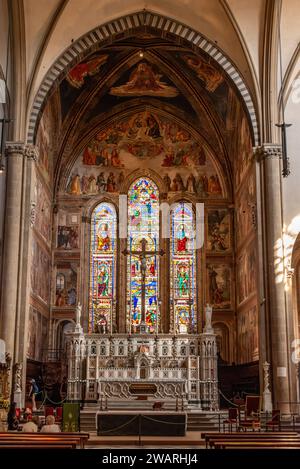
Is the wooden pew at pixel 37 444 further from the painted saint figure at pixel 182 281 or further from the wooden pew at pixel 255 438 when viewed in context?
the painted saint figure at pixel 182 281

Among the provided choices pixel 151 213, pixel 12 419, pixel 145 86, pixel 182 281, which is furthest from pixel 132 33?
pixel 12 419

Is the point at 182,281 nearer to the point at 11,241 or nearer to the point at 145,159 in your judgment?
the point at 145,159

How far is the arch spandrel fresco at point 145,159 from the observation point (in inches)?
1368

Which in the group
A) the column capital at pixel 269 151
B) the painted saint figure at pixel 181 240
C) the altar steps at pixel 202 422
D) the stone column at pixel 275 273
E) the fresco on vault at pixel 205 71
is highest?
the fresco on vault at pixel 205 71

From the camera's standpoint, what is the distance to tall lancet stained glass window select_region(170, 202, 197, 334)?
33.1 metres

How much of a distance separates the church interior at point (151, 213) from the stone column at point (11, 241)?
0.16ft

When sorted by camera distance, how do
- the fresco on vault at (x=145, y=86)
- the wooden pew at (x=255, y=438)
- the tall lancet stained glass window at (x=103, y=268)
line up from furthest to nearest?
the tall lancet stained glass window at (x=103, y=268) < the fresco on vault at (x=145, y=86) < the wooden pew at (x=255, y=438)

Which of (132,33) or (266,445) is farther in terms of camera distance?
(132,33)

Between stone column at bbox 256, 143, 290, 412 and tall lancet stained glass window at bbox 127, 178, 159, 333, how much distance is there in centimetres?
1099

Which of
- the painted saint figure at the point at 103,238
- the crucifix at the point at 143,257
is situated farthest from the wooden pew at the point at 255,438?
the painted saint figure at the point at 103,238

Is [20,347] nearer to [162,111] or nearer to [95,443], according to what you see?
[95,443]

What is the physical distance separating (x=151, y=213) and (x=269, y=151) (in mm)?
12065

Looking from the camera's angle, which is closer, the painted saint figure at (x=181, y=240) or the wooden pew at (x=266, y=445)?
the wooden pew at (x=266, y=445)

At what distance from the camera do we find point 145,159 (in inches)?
1387
